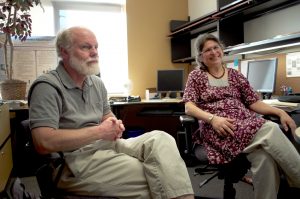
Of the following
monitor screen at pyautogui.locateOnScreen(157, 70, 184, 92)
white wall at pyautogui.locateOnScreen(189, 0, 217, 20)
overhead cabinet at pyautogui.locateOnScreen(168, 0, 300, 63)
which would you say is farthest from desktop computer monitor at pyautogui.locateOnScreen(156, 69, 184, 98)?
white wall at pyautogui.locateOnScreen(189, 0, 217, 20)

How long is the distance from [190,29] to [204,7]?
50 cm

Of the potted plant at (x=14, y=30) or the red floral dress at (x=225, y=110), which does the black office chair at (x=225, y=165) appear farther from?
the potted plant at (x=14, y=30)

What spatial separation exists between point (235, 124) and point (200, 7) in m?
2.75

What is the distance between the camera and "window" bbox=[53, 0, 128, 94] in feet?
13.3

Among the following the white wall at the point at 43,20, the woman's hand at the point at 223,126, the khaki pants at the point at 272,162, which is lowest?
the khaki pants at the point at 272,162

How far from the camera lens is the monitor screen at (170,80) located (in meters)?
3.82

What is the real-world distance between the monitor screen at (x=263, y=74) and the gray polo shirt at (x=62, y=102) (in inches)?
65.3

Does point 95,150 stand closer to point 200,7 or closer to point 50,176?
point 50,176

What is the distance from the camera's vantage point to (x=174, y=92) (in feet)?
12.7

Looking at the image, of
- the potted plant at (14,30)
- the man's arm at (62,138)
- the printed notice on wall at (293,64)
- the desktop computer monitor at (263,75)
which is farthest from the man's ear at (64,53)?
the printed notice on wall at (293,64)

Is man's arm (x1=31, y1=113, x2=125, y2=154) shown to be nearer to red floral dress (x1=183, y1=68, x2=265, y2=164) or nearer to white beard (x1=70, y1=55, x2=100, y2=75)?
white beard (x1=70, y1=55, x2=100, y2=75)

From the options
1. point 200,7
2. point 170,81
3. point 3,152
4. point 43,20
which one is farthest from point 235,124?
point 43,20

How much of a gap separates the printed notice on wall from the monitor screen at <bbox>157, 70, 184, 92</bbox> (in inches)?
55.0

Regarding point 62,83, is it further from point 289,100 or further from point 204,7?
point 204,7
